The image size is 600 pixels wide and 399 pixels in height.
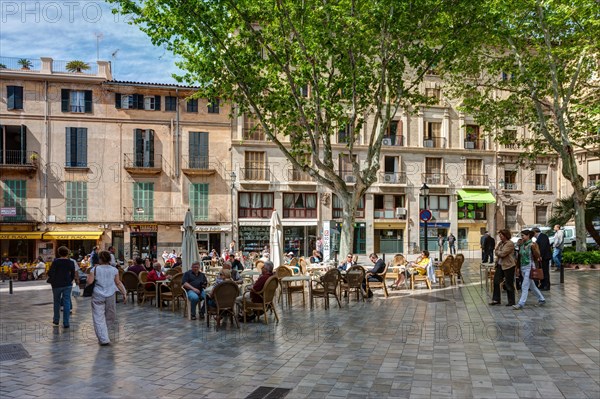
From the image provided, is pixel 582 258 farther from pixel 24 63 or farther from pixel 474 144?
pixel 24 63

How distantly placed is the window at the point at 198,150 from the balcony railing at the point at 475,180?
19753 mm

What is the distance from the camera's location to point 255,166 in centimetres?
3553

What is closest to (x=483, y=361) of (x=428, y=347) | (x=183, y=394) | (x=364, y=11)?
(x=428, y=347)

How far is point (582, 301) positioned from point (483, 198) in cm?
2706

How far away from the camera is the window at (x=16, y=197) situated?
3125cm

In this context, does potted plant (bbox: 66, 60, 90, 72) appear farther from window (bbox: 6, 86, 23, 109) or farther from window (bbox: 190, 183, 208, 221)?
window (bbox: 190, 183, 208, 221)

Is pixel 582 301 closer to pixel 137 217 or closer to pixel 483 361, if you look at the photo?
pixel 483 361

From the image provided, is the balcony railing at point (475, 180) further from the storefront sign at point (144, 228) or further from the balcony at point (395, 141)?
the storefront sign at point (144, 228)

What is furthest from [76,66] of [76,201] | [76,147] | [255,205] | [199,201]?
[255,205]

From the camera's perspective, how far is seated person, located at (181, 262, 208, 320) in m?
11.5

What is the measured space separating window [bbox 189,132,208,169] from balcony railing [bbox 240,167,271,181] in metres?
2.66

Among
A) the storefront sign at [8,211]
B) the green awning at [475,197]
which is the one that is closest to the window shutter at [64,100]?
the storefront sign at [8,211]

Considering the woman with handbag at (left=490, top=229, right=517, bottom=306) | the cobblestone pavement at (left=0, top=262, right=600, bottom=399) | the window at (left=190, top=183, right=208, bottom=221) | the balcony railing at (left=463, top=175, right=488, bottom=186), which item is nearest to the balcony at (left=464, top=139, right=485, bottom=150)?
the balcony railing at (left=463, top=175, right=488, bottom=186)

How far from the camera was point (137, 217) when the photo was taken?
3306cm
